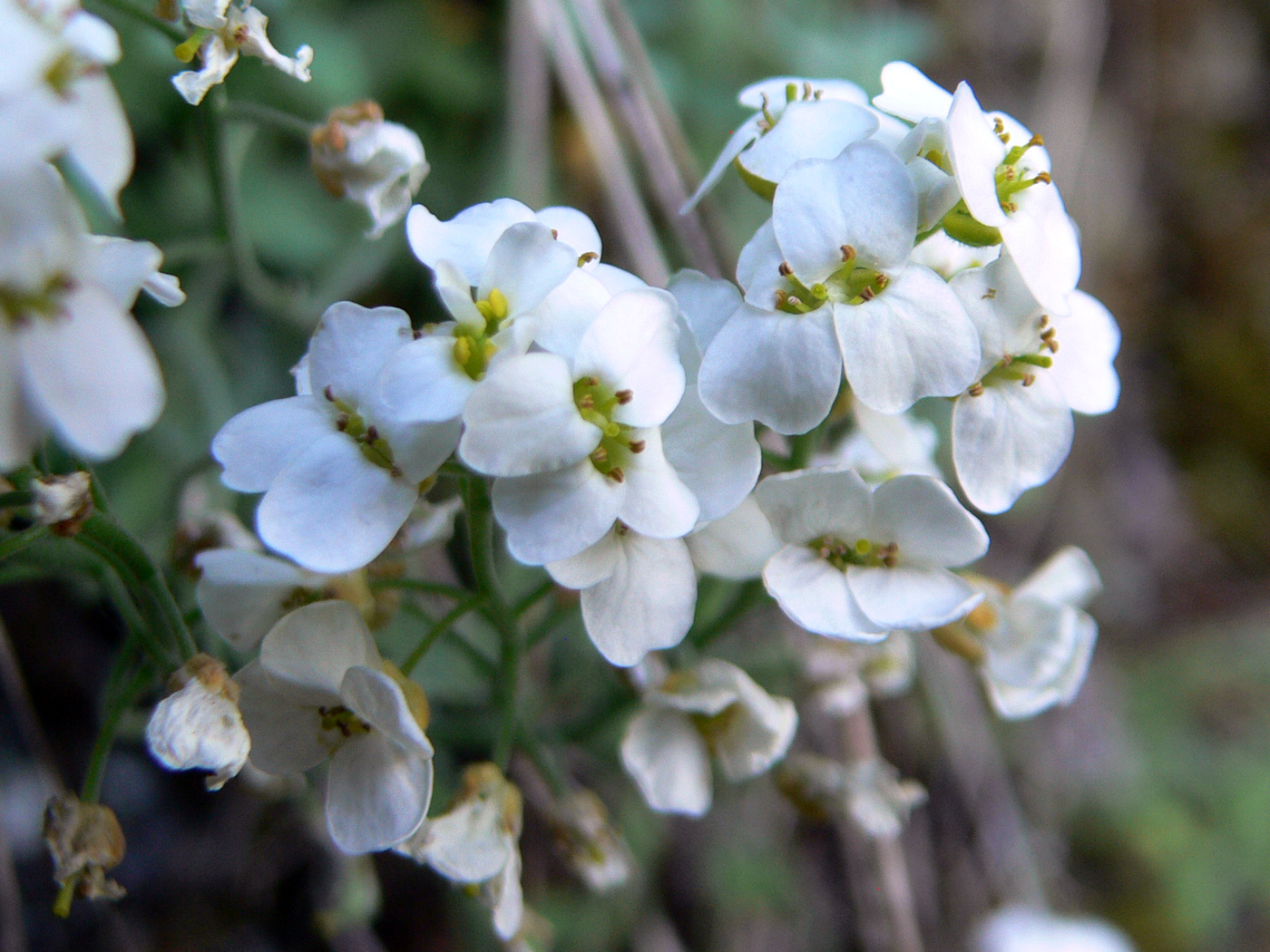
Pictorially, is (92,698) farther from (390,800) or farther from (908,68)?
(908,68)

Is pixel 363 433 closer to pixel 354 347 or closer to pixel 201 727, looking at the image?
pixel 354 347

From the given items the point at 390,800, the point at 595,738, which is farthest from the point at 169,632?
the point at 595,738

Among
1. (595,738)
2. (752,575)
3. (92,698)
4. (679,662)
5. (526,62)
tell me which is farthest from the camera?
(526,62)

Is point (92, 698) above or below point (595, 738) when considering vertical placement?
below

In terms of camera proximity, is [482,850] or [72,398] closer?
[72,398]

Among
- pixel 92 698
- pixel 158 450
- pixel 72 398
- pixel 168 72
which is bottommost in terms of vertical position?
pixel 92 698

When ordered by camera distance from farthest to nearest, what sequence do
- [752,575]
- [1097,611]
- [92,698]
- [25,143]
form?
[1097,611] < [92,698] < [752,575] < [25,143]

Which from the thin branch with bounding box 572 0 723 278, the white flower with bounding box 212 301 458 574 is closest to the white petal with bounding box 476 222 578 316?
the white flower with bounding box 212 301 458 574

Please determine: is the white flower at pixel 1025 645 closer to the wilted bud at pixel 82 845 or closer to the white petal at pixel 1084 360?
the white petal at pixel 1084 360
